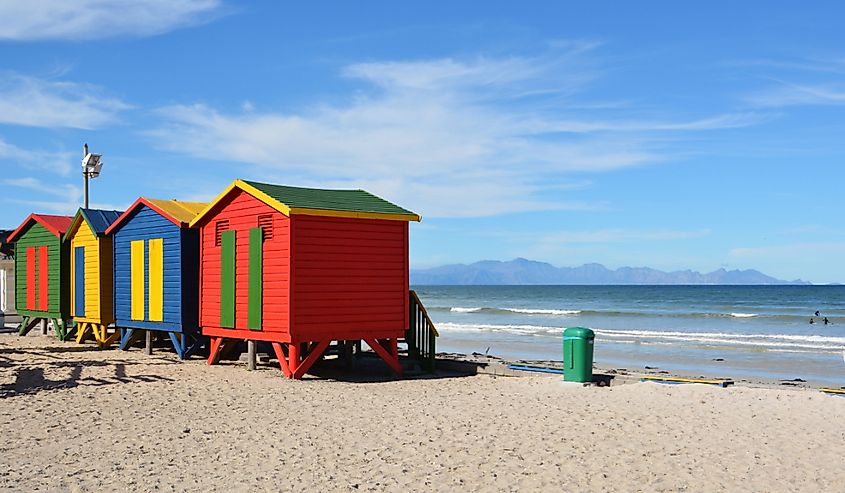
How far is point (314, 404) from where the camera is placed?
11.8m

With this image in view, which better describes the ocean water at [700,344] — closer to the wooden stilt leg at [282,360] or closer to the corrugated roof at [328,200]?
the corrugated roof at [328,200]

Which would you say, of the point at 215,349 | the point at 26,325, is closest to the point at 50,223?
the point at 26,325

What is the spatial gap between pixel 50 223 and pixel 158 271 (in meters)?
6.70

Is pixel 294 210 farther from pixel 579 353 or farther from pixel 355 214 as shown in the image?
pixel 579 353

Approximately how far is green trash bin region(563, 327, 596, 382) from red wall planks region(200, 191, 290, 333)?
450cm

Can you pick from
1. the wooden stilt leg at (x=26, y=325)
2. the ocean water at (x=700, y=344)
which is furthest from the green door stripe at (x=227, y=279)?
the wooden stilt leg at (x=26, y=325)

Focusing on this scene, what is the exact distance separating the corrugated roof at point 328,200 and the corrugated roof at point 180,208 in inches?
101

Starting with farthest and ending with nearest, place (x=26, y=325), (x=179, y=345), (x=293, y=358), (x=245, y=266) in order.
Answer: (x=26, y=325)
(x=179, y=345)
(x=245, y=266)
(x=293, y=358)

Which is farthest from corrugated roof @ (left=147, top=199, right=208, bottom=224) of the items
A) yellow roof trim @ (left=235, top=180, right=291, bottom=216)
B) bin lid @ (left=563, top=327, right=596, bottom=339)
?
bin lid @ (left=563, top=327, right=596, bottom=339)

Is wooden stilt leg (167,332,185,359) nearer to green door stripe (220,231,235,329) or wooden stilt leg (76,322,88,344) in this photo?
green door stripe (220,231,235,329)

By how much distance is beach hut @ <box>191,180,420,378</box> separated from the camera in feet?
46.1

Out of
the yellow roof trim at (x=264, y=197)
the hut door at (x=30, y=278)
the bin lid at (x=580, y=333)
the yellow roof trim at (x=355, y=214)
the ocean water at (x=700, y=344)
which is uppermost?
the yellow roof trim at (x=264, y=197)

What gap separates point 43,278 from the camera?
2259cm

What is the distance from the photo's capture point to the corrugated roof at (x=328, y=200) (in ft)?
46.8
